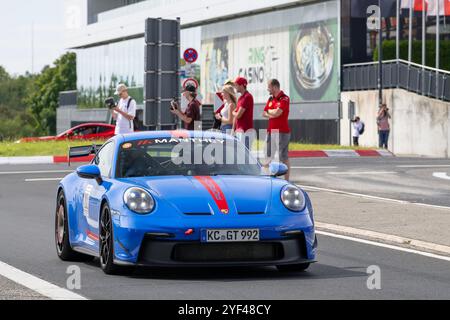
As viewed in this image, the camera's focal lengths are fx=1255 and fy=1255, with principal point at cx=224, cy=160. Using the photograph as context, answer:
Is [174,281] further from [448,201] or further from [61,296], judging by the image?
[448,201]

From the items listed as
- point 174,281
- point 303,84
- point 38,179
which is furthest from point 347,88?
point 174,281

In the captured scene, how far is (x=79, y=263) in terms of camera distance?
1175 cm

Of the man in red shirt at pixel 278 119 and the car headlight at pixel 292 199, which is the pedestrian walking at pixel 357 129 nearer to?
the man in red shirt at pixel 278 119

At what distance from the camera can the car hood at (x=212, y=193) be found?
10.3 meters

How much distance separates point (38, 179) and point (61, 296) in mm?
17222

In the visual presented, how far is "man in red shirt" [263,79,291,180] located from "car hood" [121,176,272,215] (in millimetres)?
9790

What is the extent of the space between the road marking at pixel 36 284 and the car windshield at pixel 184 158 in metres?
1.31

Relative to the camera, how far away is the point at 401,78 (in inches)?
1988

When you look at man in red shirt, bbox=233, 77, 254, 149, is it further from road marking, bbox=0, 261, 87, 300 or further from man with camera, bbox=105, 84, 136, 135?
road marking, bbox=0, 261, 87, 300

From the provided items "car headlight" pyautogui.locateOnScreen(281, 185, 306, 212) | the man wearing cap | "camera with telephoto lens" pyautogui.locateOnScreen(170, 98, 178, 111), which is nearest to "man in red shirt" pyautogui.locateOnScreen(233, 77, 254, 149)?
the man wearing cap

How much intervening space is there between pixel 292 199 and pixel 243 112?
10.6 meters

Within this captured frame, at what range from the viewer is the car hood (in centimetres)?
1030

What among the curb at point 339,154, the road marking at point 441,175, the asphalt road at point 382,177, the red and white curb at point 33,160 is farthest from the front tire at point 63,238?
the curb at point 339,154

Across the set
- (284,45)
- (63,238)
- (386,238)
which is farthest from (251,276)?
(284,45)
